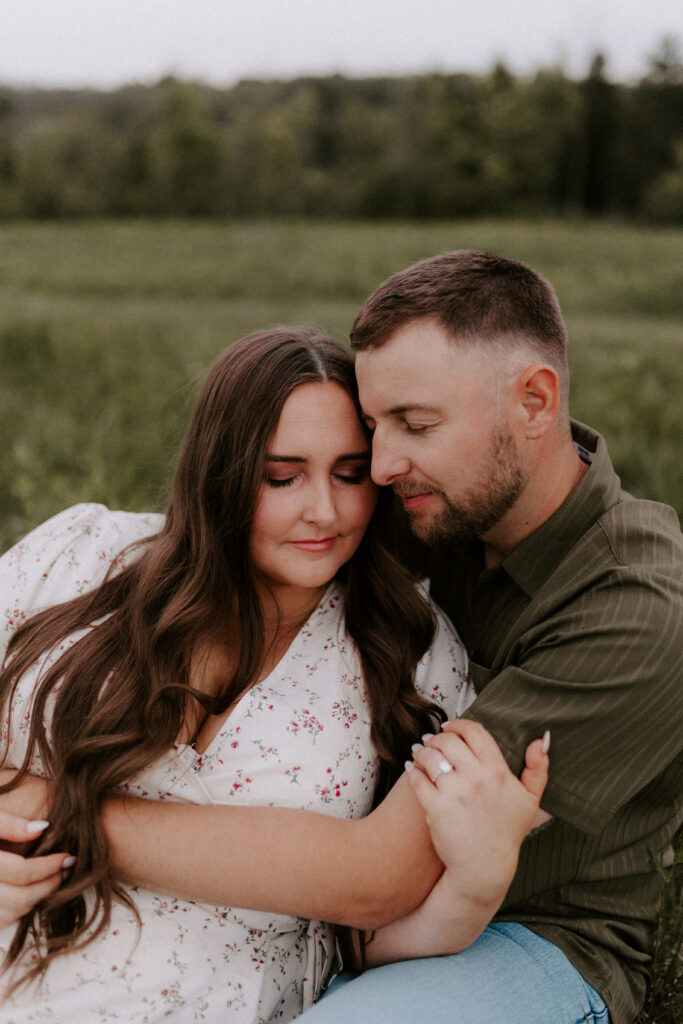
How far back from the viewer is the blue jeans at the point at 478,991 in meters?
2.08

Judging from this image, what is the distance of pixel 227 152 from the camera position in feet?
197

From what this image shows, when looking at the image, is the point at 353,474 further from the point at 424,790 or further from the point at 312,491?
the point at 424,790

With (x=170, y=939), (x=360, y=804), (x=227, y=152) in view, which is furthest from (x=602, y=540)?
(x=227, y=152)

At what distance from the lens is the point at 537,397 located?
2592 mm

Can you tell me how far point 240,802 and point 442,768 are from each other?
52cm

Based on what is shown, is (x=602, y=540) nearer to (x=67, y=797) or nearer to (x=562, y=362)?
(x=562, y=362)

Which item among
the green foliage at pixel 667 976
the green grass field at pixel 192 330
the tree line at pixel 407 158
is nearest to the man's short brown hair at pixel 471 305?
the green grass field at pixel 192 330

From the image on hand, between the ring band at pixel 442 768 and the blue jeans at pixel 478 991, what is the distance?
1.58 ft

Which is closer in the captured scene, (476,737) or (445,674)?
(476,737)

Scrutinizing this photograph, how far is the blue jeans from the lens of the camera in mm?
2084

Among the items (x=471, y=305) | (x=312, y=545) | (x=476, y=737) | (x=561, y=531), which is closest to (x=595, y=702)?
(x=476, y=737)

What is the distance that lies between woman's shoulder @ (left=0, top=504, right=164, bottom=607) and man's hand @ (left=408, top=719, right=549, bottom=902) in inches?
43.6

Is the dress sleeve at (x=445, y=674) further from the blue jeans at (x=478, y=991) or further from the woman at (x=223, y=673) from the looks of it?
the blue jeans at (x=478, y=991)

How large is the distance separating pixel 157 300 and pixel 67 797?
16274 millimetres
